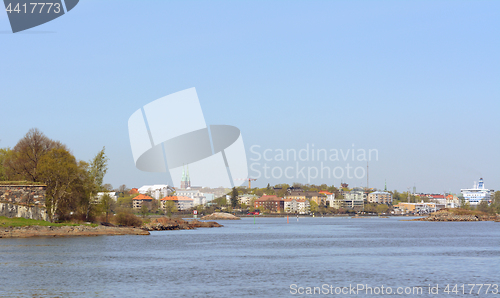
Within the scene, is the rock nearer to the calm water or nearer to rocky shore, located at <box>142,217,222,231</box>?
rocky shore, located at <box>142,217,222,231</box>

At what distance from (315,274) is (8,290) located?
19.0 m

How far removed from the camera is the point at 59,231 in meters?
61.8

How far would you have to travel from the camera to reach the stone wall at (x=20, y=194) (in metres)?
63.6

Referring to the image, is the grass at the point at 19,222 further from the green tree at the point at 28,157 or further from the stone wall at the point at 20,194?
the green tree at the point at 28,157

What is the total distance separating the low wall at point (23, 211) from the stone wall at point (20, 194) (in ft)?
3.36

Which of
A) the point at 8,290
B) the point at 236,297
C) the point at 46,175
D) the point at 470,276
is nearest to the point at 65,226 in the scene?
the point at 46,175

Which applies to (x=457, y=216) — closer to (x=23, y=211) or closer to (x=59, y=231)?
(x=59, y=231)

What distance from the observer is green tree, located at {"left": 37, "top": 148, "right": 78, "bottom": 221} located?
68188mm

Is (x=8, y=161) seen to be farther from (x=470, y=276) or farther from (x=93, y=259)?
(x=470, y=276)

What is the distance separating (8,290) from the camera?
26.4 metres

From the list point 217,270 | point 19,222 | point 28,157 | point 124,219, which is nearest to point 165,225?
point 124,219

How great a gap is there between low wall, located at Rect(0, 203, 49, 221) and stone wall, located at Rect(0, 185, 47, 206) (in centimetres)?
102

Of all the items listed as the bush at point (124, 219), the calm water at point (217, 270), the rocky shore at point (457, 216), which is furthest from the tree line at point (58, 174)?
the rocky shore at point (457, 216)

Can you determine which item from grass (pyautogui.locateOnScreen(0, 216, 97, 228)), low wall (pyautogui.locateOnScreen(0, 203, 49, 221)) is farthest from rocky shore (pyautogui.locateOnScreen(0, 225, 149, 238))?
low wall (pyautogui.locateOnScreen(0, 203, 49, 221))
